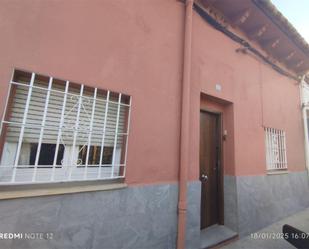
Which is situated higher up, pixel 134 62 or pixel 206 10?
pixel 206 10

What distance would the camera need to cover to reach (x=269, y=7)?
3.53 metres

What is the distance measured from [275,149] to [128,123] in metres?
4.33

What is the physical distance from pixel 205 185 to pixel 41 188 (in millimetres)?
2797

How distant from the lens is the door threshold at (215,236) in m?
2.93

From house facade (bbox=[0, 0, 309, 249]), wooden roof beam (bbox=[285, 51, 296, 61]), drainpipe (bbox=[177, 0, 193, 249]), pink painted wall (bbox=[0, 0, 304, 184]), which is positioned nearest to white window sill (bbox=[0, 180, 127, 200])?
house facade (bbox=[0, 0, 309, 249])

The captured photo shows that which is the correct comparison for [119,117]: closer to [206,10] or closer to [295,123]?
[206,10]

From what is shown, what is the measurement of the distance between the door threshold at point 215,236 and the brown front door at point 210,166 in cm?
11

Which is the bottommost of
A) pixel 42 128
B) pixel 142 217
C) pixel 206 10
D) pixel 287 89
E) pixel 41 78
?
pixel 142 217

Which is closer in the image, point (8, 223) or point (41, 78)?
point (8, 223)

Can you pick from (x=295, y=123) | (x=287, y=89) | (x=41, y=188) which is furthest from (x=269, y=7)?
(x=41, y=188)

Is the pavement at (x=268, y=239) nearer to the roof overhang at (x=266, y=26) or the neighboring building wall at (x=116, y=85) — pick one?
the neighboring building wall at (x=116, y=85)

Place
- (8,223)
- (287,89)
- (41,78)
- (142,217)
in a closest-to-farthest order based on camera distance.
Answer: (8,223)
(41,78)
(142,217)
(287,89)

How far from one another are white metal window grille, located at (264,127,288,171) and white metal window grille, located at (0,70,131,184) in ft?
12.8

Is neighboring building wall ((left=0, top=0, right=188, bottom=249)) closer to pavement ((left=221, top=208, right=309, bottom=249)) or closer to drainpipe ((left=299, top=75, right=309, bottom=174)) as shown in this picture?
pavement ((left=221, top=208, right=309, bottom=249))
